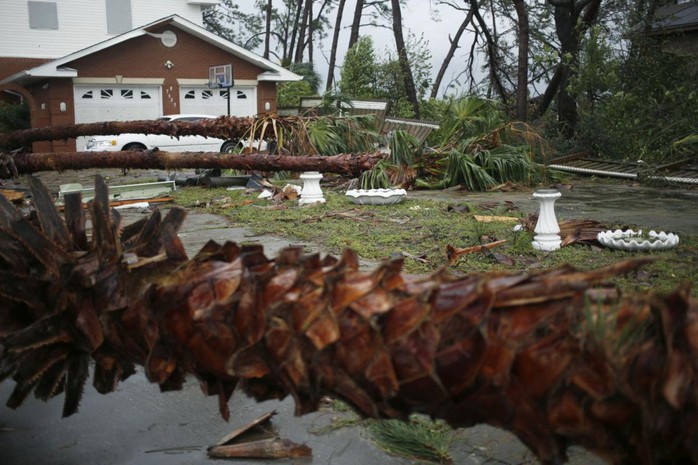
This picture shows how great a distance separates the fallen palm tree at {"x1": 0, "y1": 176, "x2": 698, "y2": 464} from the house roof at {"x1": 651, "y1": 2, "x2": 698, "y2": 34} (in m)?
19.0

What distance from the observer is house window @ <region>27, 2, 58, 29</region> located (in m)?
33.4

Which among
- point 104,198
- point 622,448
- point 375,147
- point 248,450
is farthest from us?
point 375,147

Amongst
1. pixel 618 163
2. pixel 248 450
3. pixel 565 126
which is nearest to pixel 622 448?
pixel 248 450

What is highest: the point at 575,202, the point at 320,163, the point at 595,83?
the point at 595,83

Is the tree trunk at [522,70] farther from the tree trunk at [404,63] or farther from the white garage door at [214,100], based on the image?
the white garage door at [214,100]

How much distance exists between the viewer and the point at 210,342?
1431 mm

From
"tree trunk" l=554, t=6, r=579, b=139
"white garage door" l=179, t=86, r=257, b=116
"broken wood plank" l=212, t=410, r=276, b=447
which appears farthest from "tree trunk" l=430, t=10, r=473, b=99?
"broken wood plank" l=212, t=410, r=276, b=447

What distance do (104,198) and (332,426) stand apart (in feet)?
4.39

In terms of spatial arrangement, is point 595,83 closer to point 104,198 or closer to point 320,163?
point 320,163

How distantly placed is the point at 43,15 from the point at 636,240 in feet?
112

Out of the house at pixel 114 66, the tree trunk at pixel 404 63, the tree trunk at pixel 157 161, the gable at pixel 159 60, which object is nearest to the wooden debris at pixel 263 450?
the tree trunk at pixel 157 161

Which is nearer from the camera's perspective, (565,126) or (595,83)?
(595,83)

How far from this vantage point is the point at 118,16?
3534 centimetres

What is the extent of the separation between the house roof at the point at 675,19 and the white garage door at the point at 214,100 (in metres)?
17.1
